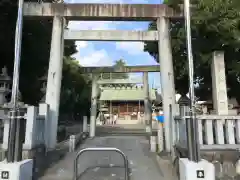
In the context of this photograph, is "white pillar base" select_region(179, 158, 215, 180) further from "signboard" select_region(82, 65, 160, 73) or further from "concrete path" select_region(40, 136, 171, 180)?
"signboard" select_region(82, 65, 160, 73)

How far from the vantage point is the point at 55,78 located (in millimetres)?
9055

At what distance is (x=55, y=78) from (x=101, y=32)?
2479mm

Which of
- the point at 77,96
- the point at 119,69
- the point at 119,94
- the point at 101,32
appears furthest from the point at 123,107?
the point at 101,32

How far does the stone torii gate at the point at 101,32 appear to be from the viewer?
9.05m

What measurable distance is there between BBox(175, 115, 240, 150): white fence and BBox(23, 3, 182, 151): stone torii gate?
2605 mm

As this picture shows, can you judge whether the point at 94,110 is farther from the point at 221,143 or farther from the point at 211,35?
Answer: the point at 221,143

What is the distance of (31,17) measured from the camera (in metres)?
9.33

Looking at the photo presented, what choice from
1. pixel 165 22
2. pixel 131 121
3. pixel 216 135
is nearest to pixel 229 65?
pixel 165 22

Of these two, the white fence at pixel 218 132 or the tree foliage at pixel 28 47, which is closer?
the white fence at pixel 218 132

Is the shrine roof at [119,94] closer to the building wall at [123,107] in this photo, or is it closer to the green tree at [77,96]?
the green tree at [77,96]

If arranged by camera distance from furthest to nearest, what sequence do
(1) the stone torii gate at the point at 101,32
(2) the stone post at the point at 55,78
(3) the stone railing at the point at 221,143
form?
1. (1) the stone torii gate at the point at 101,32
2. (2) the stone post at the point at 55,78
3. (3) the stone railing at the point at 221,143

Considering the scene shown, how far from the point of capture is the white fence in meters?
6.14

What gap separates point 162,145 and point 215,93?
2715mm

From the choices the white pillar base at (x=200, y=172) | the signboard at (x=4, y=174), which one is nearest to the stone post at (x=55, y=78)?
the signboard at (x=4, y=174)
